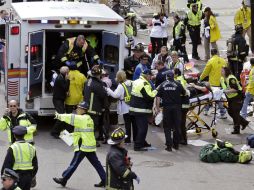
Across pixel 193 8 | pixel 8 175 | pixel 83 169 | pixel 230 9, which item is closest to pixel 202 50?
pixel 193 8

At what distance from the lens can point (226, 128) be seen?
764 inches

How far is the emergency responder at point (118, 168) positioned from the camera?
1220 centimetres

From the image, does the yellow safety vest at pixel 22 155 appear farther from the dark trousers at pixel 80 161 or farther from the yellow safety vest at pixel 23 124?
the dark trousers at pixel 80 161

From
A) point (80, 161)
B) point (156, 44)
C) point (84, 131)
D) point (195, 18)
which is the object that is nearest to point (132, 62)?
point (156, 44)

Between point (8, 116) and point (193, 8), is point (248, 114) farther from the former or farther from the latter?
point (8, 116)

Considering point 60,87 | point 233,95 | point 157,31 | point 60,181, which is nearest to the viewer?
point 60,181

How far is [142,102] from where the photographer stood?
17.0 m

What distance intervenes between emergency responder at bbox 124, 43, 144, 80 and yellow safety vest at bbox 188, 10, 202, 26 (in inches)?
246

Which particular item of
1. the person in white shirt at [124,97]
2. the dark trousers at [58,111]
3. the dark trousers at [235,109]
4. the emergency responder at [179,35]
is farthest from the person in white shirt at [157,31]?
the dark trousers at [58,111]

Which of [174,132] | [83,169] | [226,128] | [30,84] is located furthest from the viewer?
[226,128]

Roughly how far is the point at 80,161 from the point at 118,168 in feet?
7.46

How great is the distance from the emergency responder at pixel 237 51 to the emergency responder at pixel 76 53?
16.6ft

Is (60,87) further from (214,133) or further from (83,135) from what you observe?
(83,135)

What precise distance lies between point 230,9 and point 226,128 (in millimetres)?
16115
